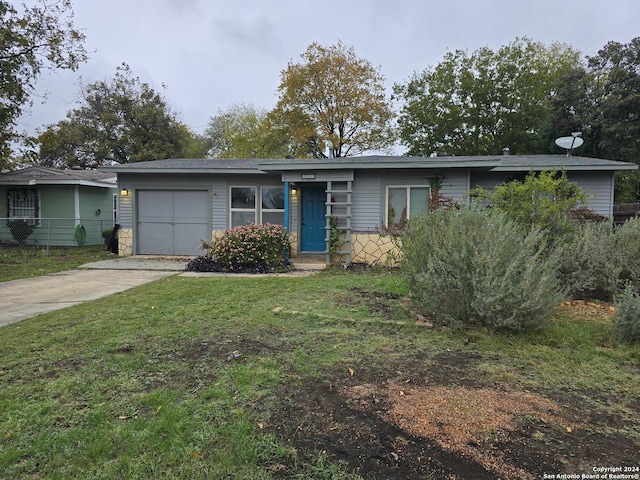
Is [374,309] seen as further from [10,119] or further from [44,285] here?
[10,119]

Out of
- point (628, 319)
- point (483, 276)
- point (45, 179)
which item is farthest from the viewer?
point (45, 179)

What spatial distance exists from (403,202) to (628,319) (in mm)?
6269

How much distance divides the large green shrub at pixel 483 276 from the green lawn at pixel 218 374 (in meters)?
0.25

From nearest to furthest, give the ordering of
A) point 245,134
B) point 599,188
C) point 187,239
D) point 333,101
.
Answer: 1. point 599,188
2. point 187,239
3. point 333,101
4. point 245,134

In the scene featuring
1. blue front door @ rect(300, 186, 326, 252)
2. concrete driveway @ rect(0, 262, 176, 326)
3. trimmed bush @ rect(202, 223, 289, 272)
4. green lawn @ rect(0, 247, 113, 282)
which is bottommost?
concrete driveway @ rect(0, 262, 176, 326)

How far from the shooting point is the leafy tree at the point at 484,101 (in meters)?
21.5

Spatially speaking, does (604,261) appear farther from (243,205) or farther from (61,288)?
(243,205)

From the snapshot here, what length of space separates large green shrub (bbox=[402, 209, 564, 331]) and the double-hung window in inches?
282

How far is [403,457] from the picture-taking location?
77.9 inches

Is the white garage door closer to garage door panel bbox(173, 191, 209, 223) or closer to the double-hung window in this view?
garage door panel bbox(173, 191, 209, 223)

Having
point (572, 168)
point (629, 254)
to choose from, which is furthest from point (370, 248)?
point (572, 168)

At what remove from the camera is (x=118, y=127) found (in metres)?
25.8

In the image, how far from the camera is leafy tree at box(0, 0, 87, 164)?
1270 cm

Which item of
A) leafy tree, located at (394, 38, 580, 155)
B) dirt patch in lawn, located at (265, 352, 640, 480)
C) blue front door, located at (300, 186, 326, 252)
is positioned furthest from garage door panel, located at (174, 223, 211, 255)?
leafy tree, located at (394, 38, 580, 155)
